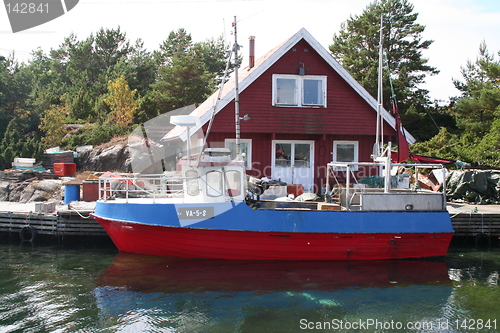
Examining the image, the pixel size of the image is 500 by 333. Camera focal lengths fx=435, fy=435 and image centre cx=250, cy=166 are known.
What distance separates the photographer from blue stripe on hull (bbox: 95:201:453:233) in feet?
34.8

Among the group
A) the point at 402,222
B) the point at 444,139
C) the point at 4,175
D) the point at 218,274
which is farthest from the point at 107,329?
the point at 444,139

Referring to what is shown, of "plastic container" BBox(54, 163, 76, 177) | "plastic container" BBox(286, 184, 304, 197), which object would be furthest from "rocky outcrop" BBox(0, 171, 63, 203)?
"plastic container" BBox(286, 184, 304, 197)

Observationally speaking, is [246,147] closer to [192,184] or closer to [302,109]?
[302,109]

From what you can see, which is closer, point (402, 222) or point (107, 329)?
point (107, 329)

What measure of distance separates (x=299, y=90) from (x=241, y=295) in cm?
889

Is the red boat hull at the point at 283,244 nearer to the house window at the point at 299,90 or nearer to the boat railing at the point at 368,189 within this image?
the boat railing at the point at 368,189

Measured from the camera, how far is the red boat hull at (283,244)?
10789 mm

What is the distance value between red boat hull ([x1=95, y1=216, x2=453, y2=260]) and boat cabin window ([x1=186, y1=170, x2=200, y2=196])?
963 millimetres

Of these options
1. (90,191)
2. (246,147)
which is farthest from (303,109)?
(90,191)

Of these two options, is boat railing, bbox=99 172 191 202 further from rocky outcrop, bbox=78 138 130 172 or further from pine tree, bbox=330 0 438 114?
pine tree, bbox=330 0 438 114

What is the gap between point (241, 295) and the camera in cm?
877

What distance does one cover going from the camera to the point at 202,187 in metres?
10.9

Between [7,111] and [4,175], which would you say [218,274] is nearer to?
[4,175]

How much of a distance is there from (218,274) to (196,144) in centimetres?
721
